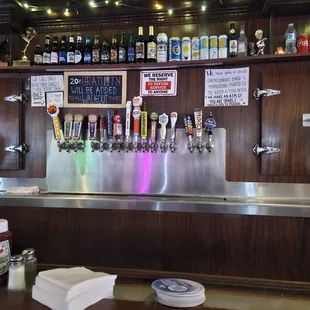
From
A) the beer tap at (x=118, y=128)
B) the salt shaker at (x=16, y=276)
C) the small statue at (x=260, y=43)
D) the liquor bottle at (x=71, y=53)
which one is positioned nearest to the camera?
the salt shaker at (x=16, y=276)

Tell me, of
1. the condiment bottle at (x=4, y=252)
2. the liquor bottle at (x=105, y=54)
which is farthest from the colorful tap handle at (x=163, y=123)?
the condiment bottle at (x=4, y=252)

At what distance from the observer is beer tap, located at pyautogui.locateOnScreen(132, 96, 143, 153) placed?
7.18 ft

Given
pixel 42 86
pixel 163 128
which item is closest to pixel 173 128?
pixel 163 128

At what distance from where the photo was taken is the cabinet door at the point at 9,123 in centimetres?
238

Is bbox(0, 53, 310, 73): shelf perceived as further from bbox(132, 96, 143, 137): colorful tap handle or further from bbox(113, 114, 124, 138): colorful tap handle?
bbox(113, 114, 124, 138): colorful tap handle

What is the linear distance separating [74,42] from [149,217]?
56.5 inches

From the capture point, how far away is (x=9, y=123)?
2393mm

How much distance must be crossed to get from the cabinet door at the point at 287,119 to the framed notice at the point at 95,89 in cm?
99

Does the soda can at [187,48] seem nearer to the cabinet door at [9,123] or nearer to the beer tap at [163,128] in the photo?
the beer tap at [163,128]

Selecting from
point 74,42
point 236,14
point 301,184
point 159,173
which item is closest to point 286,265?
point 301,184

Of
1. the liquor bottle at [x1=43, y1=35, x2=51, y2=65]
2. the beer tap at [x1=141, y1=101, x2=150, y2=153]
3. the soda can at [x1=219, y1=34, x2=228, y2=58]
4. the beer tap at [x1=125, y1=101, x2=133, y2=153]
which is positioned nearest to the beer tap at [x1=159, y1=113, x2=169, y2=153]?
the beer tap at [x1=141, y1=101, x2=150, y2=153]

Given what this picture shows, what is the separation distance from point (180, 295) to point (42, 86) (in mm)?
1986

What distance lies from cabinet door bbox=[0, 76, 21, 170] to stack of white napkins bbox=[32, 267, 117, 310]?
1.68 metres

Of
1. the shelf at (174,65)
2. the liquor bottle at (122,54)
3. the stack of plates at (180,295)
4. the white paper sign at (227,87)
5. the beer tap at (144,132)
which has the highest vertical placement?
the liquor bottle at (122,54)
